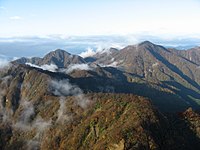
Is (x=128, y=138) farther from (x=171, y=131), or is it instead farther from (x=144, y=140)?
(x=171, y=131)

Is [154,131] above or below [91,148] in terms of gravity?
above

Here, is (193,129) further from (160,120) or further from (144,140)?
(144,140)

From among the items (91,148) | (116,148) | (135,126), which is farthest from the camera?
(91,148)

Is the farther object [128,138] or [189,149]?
[189,149]

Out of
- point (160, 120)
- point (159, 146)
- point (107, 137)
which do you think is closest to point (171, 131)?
point (160, 120)

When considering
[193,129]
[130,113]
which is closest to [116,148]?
[130,113]

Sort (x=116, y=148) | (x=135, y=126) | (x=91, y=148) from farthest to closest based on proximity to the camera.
A: 1. (x=91, y=148)
2. (x=135, y=126)
3. (x=116, y=148)

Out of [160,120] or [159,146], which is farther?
[160,120]

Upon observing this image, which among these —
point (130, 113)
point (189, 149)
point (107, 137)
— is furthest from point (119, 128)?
point (189, 149)

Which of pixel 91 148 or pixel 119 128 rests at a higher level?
pixel 119 128
